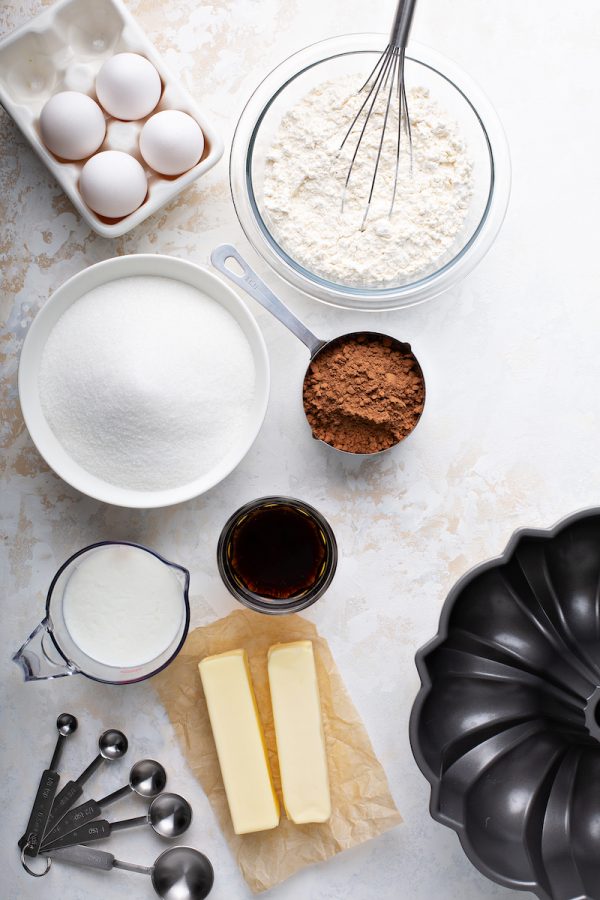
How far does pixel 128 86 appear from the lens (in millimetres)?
955

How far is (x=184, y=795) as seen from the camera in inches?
42.9

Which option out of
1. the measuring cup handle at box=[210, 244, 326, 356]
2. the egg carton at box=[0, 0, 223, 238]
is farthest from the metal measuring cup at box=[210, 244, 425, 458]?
the egg carton at box=[0, 0, 223, 238]

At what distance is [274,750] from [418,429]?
1.64ft

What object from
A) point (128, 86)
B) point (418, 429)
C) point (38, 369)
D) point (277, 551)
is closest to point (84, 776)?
point (277, 551)

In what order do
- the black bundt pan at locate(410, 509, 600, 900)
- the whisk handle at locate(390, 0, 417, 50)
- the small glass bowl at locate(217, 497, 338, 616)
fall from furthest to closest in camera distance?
1. the small glass bowl at locate(217, 497, 338, 616)
2. the black bundt pan at locate(410, 509, 600, 900)
3. the whisk handle at locate(390, 0, 417, 50)

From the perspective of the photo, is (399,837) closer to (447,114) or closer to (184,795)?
(184,795)

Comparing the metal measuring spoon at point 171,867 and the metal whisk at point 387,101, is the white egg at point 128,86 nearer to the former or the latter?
the metal whisk at point 387,101

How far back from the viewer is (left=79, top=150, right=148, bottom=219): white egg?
956mm

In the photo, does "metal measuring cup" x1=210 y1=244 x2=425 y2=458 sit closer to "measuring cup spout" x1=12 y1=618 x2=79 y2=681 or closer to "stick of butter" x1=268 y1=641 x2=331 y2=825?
"stick of butter" x1=268 y1=641 x2=331 y2=825

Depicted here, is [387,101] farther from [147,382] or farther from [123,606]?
[123,606]

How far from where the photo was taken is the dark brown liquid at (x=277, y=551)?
103 centimetres

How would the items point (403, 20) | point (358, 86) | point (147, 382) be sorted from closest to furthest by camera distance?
1. point (403, 20)
2. point (147, 382)
3. point (358, 86)

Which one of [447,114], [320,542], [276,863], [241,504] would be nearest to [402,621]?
[320,542]

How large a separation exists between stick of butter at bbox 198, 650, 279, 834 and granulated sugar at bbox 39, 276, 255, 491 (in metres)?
0.26
